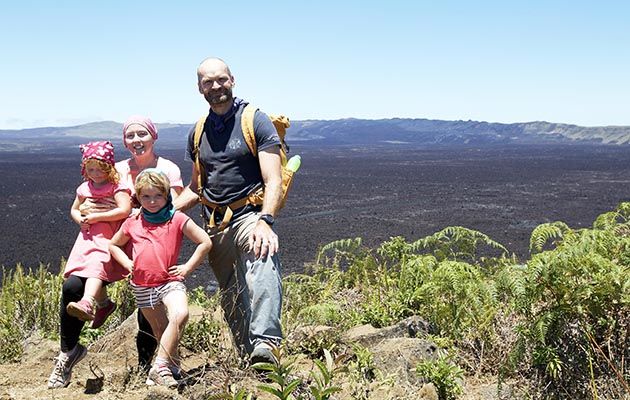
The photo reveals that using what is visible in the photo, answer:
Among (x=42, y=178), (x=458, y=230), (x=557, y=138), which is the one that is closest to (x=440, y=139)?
(x=557, y=138)

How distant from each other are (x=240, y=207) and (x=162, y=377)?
886mm

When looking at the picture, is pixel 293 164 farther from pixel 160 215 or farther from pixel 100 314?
pixel 100 314

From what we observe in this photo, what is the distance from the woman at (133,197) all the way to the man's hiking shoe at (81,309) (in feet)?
0.43

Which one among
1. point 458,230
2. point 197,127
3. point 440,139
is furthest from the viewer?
point 440,139

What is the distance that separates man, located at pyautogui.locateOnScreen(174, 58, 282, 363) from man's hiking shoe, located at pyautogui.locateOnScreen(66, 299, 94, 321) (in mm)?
662

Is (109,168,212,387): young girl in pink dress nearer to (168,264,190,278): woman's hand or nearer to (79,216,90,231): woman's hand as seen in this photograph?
(168,264,190,278): woman's hand

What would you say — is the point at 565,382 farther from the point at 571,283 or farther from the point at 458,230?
the point at 458,230

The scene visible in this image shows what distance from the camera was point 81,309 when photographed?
3.18m

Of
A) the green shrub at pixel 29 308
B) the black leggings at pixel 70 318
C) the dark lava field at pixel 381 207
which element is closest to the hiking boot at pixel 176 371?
the black leggings at pixel 70 318

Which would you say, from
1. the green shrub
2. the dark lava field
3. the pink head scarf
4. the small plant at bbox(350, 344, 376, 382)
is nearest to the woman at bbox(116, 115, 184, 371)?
the pink head scarf

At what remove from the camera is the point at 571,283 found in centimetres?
339

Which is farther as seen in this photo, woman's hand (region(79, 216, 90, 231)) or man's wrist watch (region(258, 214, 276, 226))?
woman's hand (region(79, 216, 90, 231))

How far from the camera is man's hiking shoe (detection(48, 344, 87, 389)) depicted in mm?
3254

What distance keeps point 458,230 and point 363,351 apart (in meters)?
2.71
